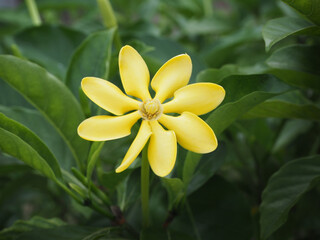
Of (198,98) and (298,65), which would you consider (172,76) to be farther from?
(298,65)

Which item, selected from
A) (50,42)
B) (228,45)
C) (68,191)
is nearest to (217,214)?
(68,191)

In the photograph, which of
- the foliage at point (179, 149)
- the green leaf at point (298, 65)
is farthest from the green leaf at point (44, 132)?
the green leaf at point (298, 65)

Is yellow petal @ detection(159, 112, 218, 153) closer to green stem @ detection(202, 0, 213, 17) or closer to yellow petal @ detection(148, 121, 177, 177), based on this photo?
yellow petal @ detection(148, 121, 177, 177)

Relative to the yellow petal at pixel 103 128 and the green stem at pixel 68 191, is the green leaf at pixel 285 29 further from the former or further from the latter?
the green stem at pixel 68 191

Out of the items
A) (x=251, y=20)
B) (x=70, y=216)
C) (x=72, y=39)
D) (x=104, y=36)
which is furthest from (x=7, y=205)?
(x=251, y=20)

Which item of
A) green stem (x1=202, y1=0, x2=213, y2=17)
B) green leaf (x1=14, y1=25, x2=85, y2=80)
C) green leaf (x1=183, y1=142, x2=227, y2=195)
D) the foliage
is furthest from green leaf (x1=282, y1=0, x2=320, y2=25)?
green stem (x1=202, y1=0, x2=213, y2=17)

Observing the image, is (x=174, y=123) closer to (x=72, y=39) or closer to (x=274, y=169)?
(x=274, y=169)
